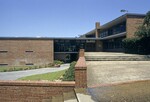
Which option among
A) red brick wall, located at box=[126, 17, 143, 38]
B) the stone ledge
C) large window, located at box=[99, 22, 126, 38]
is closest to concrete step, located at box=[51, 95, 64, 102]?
the stone ledge

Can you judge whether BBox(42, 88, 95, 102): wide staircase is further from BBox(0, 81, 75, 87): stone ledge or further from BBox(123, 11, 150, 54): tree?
BBox(123, 11, 150, 54): tree

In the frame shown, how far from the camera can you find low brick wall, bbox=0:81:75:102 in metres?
7.79

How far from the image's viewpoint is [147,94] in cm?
612

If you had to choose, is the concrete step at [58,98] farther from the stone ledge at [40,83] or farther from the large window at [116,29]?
the large window at [116,29]

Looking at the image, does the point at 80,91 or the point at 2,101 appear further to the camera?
the point at 2,101

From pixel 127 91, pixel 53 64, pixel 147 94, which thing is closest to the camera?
pixel 147 94

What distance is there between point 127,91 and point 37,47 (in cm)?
3153

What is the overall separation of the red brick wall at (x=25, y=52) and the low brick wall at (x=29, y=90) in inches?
1115

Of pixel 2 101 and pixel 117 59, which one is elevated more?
pixel 117 59

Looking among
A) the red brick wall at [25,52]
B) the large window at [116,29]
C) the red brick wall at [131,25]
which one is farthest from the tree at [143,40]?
the red brick wall at [25,52]

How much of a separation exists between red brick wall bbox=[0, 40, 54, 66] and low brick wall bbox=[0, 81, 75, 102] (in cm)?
2831

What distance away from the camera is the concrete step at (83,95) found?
5774 millimetres

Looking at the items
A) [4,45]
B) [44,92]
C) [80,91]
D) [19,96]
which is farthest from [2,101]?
[4,45]

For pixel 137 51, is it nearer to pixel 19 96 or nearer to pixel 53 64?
pixel 53 64
